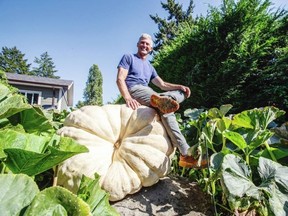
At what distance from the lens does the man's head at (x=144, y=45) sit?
2.52 metres

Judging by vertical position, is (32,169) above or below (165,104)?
below

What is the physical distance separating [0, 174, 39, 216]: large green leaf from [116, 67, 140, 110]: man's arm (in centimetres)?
123

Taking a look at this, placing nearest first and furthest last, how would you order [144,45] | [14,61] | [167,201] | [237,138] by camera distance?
[237,138]
[167,201]
[144,45]
[14,61]

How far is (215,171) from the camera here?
127 centimetres

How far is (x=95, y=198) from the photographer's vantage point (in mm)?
929

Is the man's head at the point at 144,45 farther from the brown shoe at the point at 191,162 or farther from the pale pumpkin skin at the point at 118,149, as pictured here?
the brown shoe at the point at 191,162

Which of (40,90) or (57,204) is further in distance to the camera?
(40,90)

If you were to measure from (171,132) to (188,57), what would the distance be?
3.60 metres

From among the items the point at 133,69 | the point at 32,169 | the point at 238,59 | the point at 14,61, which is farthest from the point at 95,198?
the point at 14,61

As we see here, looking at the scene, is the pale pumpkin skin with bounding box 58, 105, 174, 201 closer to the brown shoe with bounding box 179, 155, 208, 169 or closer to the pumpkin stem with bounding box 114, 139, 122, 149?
the pumpkin stem with bounding box 114, 139, 122, 149

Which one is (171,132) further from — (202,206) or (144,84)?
(144,84)

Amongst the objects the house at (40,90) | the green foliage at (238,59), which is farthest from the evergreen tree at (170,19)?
the green foliage at (238,59)

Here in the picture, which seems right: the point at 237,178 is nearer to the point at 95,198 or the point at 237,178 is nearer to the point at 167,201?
the point at 167,201

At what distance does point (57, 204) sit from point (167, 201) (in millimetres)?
930
